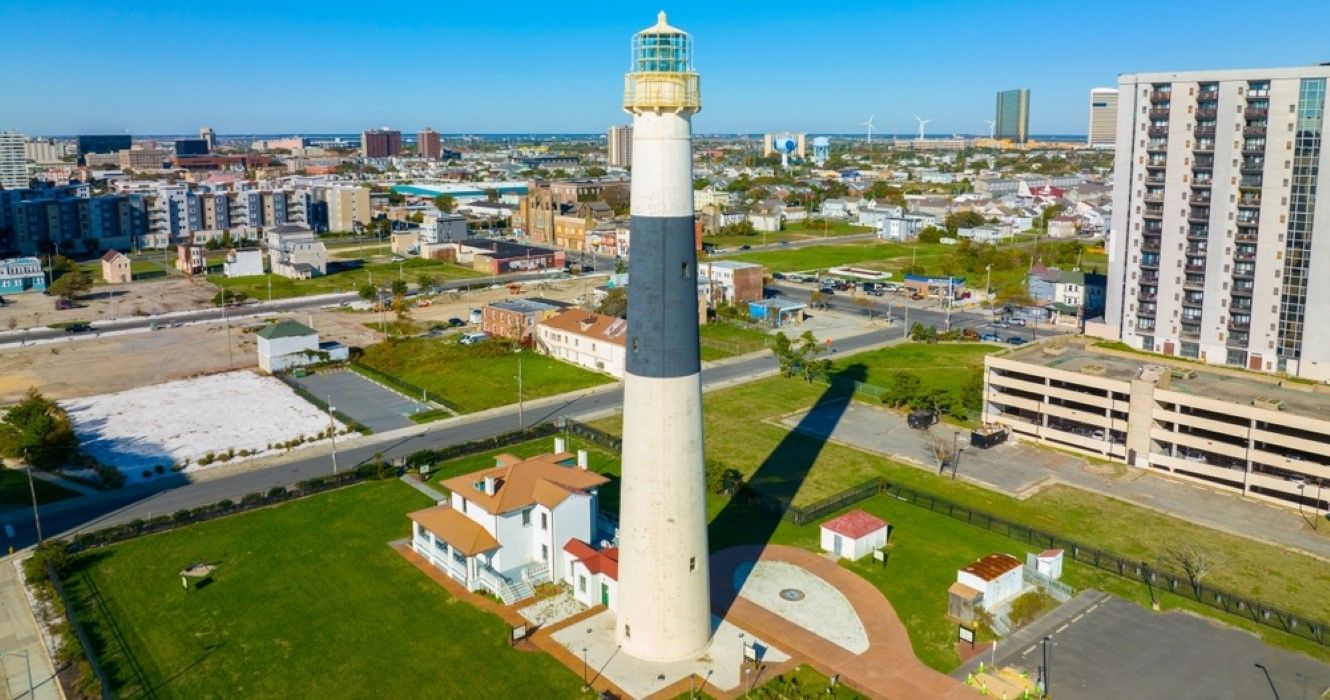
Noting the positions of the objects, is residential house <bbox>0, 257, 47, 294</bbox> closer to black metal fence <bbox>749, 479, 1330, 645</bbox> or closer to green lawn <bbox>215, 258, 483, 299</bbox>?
green lawn <bbox>215, 258, 483, 299</bbox>

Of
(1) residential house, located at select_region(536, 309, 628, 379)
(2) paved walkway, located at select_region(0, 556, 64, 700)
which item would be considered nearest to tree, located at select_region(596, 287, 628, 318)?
(1) residential house, located at select_region(536, 309, 628, 379)

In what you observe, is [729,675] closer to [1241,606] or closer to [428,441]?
[1241,606]

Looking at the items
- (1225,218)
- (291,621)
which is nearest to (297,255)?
(291,621)

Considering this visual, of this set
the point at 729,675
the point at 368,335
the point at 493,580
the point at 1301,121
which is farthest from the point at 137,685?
the point at 1301,121

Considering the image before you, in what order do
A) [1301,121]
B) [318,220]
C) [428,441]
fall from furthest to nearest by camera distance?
[318,220] < [1301,121] < [428,441]

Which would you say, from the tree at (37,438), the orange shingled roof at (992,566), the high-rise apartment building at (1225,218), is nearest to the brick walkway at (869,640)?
the orange shingled roof at (992,566)

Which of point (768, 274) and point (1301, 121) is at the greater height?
point (1301, 121)
